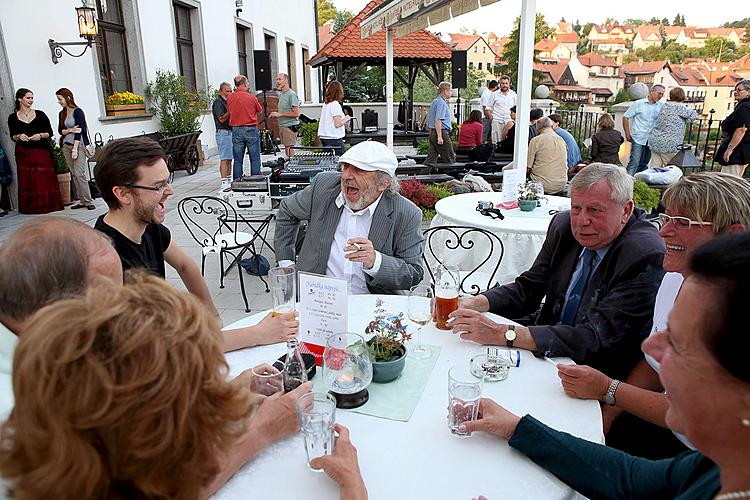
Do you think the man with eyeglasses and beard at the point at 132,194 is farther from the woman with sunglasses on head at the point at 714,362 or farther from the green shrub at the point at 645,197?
the green shrub at the point at 645,197

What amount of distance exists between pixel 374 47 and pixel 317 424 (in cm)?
1421

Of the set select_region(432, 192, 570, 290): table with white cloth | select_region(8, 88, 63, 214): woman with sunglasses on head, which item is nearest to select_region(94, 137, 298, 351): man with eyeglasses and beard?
select_region(432, 192, 570, 290): table with white cloth

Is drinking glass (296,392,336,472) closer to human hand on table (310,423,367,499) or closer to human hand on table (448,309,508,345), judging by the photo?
human hand on table (310,423,367,499)

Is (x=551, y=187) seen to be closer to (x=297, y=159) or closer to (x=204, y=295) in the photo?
(x=297, y=159)

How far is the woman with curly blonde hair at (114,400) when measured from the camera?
2.14ft

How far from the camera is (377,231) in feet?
8.46

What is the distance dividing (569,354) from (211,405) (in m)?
1.35

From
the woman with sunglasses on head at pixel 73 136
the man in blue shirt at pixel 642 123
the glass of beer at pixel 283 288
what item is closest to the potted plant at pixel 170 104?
the woman with sunglasses on head at pixel 73 136

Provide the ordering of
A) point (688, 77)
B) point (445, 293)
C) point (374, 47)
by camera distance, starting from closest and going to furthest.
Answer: point (445, 293), point (374, 47), point (688, 77)

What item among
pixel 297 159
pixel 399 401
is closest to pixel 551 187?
pixel 297 159

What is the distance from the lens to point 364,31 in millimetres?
9273

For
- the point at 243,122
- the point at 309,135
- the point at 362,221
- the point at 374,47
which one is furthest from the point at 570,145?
the point at 374,47

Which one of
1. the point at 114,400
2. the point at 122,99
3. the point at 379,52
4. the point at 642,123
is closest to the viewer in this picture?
the point at 114,400

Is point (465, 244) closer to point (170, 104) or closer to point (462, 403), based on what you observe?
point (462, 403)
